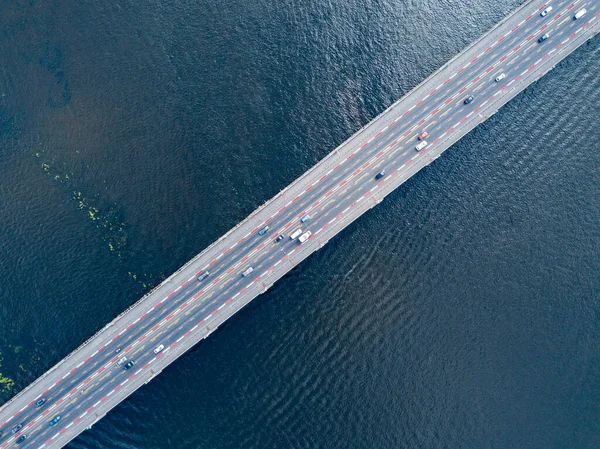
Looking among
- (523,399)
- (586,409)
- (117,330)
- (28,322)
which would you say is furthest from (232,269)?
(586,409)

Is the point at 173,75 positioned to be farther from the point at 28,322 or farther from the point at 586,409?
the point at 586,409

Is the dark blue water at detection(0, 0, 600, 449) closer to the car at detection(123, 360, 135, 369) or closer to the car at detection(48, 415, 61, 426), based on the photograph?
the car at detection(48, 415, 61, 426)

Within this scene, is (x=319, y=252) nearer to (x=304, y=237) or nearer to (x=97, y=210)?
(x=304, y=237)

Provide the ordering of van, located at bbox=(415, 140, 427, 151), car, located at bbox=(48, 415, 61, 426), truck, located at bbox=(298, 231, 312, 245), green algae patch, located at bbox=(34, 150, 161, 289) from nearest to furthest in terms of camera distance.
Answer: car, located at bbox=(48, 415, 61, 426)
truck, located at bbox=(298, 231, 312, 245)
green algae patch, located at bbox=(34, 150, 161, 289)
van, located at bbox=(415, 140, 427, 151)

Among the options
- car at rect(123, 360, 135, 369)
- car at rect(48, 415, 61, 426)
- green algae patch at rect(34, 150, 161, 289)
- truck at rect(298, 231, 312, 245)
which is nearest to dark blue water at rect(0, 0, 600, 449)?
green algae patch at rect(34, 150, 161, 289)

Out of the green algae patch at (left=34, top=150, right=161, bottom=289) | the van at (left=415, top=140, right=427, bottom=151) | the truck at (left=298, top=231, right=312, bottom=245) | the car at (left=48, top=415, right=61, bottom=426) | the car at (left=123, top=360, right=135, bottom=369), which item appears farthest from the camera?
the van at (left=415, top=140, right=427, bottom=151)

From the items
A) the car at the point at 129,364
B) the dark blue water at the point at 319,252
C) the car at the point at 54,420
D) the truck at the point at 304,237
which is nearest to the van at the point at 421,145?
the dark blue water at the point at 319,252

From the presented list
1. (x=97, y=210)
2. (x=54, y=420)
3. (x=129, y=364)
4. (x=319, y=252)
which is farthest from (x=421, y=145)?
(x=54, y=420)

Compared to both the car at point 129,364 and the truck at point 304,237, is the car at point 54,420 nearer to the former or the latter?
the car at point 129,364

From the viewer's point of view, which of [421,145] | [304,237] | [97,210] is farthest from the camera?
[97,210]
